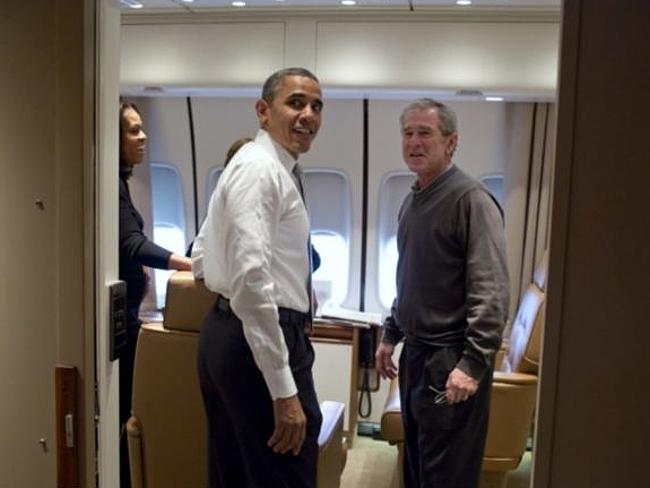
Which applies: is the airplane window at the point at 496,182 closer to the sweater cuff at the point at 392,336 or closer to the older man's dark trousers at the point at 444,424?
the sweater cuff at the point at 392,336

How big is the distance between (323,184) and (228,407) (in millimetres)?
2745

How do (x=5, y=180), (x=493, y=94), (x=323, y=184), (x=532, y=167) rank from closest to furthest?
(x=5, y=180)
(x=493, y=94)
(x=532, y=167)
(x=323, y=184)

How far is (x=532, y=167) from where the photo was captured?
377 cm

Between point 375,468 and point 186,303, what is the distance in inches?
80.6

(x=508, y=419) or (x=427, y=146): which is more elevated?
(x=427, y=146)

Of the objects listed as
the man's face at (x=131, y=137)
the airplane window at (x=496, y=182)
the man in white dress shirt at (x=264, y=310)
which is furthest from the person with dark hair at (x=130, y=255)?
the airplane window at (x=496, y=182)

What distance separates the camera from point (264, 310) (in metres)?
1.53

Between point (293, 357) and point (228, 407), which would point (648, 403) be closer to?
point (293, 357)

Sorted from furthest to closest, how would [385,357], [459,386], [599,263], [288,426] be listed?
[385,357]
[459,386]
[288,426]
[599,263]

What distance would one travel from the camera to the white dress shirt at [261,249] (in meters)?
1.53

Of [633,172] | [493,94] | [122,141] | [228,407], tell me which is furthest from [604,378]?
[493,94]

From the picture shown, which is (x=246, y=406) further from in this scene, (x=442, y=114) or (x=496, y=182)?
(x=496, y=182)

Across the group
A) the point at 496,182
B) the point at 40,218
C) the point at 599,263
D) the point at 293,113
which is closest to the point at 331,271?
the point at 496,182

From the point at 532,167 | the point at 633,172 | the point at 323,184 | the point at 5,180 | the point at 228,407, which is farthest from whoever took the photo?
the point at 323,184
